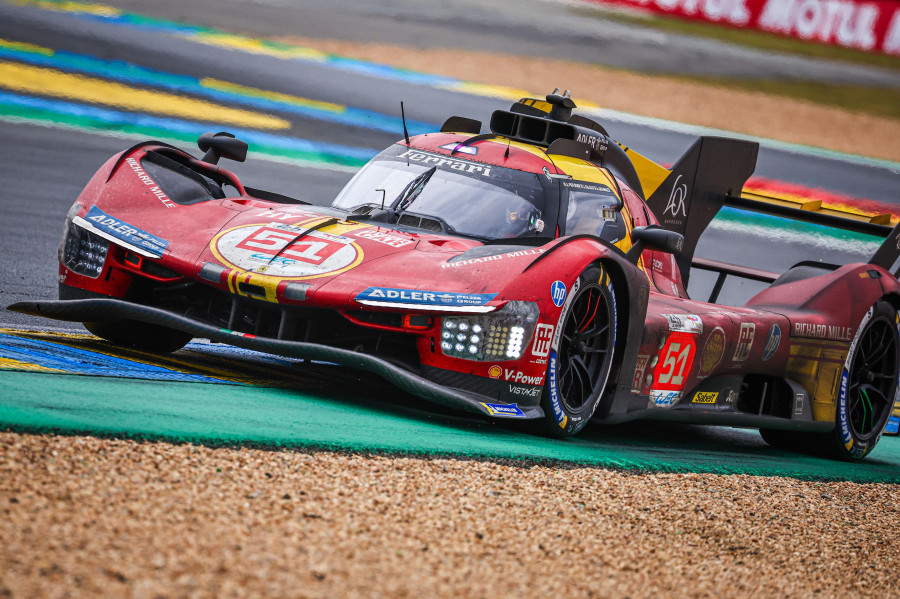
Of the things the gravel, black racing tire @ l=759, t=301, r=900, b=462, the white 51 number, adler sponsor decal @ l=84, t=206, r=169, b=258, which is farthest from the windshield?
black racing tire @ l=759, t=301, r=900, b=462

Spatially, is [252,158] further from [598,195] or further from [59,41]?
[598,195]

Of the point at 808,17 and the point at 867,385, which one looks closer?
the point at 867,385

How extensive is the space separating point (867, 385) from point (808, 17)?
1104cm

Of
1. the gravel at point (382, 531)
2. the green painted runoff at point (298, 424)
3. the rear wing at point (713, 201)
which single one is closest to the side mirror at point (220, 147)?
the green painted runoff at point (298, 424)

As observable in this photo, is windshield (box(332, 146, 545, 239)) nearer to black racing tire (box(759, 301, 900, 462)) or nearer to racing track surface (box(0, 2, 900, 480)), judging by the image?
racing track surface (box(0, 2, 900, 480))

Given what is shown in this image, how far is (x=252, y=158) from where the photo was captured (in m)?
15.7

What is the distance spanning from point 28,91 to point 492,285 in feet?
35.9

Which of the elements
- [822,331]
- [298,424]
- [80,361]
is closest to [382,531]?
[298,424]

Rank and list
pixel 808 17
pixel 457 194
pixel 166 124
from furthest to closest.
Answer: pixel 808 17, pixel 166 124, pixel 457 194

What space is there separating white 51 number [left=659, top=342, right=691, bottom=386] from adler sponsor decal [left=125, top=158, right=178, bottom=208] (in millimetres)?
2527

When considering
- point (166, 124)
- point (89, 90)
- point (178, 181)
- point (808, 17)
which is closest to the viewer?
point (178, 181)

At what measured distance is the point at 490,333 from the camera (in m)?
5.04

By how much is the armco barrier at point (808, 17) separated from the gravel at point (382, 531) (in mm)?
13327

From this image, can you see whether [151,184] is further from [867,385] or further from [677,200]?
[867,385]
